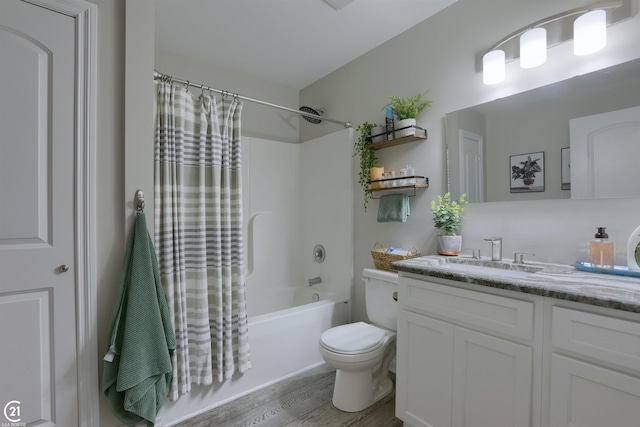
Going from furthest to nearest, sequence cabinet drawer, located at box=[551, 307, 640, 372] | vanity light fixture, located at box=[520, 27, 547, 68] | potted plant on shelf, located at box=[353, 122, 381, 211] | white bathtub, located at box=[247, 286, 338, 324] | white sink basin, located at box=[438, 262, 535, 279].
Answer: white bathtub, located at box=[247, 286, 338, 324]
potted plant on shelf, located at box=[353, 122, 381, 211]
vanity light fixture, located at box=[520, 27, 547, 68]
white sink basin, located at box=[438, 262, 535, 279]
cabinet drawer, located at box=[551, 307, 640, 372]

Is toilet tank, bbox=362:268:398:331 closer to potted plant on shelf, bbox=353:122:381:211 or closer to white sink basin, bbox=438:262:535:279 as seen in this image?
white sink basin, bbox=438:262:535:279

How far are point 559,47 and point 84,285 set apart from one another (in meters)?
2.63

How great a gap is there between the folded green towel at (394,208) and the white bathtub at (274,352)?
84cm

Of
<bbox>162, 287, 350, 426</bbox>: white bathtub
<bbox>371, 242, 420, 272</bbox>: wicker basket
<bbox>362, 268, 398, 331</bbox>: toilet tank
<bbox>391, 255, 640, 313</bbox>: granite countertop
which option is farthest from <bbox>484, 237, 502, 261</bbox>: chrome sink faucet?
<bbox>162, 287, 350, 426</bbox>: white bathtub

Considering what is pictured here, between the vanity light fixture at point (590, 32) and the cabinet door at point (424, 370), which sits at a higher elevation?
the vanity light fixture at point (590, 32)

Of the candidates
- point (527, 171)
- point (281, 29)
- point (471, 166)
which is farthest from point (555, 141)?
point (281, 29)

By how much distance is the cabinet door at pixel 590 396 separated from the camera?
905 millimetres

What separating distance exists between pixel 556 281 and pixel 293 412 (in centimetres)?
155

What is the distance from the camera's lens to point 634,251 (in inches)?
47.9

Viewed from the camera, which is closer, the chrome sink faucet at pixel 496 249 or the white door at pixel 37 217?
the white door at pixel 37 217

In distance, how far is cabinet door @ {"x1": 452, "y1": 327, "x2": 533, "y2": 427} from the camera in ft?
3.67

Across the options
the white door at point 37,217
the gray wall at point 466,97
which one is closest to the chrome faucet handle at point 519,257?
the gray wall at point 466,97

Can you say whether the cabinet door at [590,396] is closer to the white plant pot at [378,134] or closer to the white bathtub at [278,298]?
the white plant pot at [378,134]

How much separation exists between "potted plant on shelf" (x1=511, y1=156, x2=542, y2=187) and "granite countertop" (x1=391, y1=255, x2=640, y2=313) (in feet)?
1.48
